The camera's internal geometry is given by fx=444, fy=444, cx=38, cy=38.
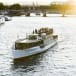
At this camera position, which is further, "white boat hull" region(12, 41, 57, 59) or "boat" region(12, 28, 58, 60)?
"boat" region(12, 28, 58, 60)

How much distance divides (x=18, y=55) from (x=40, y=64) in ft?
11.7

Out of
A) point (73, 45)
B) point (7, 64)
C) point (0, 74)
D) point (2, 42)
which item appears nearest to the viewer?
point (0, 74)

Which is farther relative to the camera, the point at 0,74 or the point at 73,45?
the point at 73,45

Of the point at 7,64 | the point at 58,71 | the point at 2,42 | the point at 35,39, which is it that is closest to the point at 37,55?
the point at 35,39

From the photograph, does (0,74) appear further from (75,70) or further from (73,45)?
(73,45)

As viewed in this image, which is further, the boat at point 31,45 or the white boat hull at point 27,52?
the boat at point 31,45

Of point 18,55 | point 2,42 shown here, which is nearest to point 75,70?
point 18,55

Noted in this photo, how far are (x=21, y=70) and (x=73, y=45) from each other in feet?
79.8

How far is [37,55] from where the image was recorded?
61.2 m

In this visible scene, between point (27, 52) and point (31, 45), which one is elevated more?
point (31, 45)

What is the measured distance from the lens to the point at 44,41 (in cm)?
6569

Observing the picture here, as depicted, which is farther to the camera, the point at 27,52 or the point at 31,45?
the point at 31,45

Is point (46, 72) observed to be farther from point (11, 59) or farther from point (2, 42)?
point (2, 42)

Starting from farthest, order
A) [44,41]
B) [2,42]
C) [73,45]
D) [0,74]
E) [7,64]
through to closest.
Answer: [2,42], [73,45], [44,41], [7,64], [0,74]
